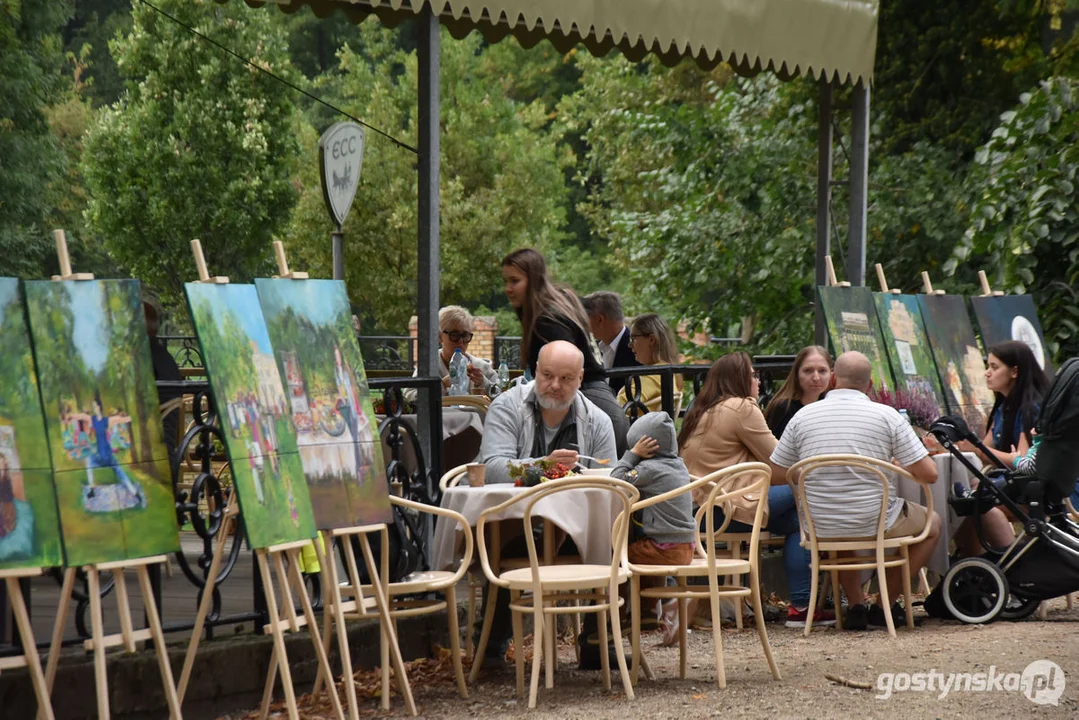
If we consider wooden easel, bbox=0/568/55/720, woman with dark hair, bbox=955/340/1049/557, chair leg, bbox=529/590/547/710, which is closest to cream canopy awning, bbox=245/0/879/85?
woman with dark hair, bbox=955/340/1049/557

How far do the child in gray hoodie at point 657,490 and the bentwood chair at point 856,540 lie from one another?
1326 millimetres

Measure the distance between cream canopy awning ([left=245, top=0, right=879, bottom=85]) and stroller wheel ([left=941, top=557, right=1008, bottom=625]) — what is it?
3.11 m

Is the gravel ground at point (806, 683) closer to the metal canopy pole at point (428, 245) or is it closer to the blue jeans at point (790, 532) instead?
the blue jeans at point (790, 532)

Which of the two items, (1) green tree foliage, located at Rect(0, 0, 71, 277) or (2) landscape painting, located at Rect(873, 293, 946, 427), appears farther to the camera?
(1) green tree foliage, located at Rect(0, 0, 71, 277)

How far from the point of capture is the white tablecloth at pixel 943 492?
7.70 meters

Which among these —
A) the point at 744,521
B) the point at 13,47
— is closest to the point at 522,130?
the point at 13,47

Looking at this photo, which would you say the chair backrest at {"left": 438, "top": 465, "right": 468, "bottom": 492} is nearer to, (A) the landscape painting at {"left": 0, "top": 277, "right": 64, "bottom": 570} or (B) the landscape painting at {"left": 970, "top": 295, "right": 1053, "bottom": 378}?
(A) the landscape painting at {"left": 0, "top": 277, "right": 64, "bottom": 570}

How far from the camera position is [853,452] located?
7.29m

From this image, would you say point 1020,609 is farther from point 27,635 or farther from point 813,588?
point 27,635

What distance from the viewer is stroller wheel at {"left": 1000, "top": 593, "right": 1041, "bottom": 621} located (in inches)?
295

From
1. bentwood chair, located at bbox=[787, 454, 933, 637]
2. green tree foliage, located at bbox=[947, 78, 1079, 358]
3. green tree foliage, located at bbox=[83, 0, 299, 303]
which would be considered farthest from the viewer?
green tree foliage, located at bbox=[83, 0, 299, 303]

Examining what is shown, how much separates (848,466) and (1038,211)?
4.43 metres

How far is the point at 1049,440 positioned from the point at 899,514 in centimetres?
84

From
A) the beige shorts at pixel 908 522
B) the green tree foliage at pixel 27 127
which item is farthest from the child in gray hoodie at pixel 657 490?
the green tree foliage at pixel 27 127
